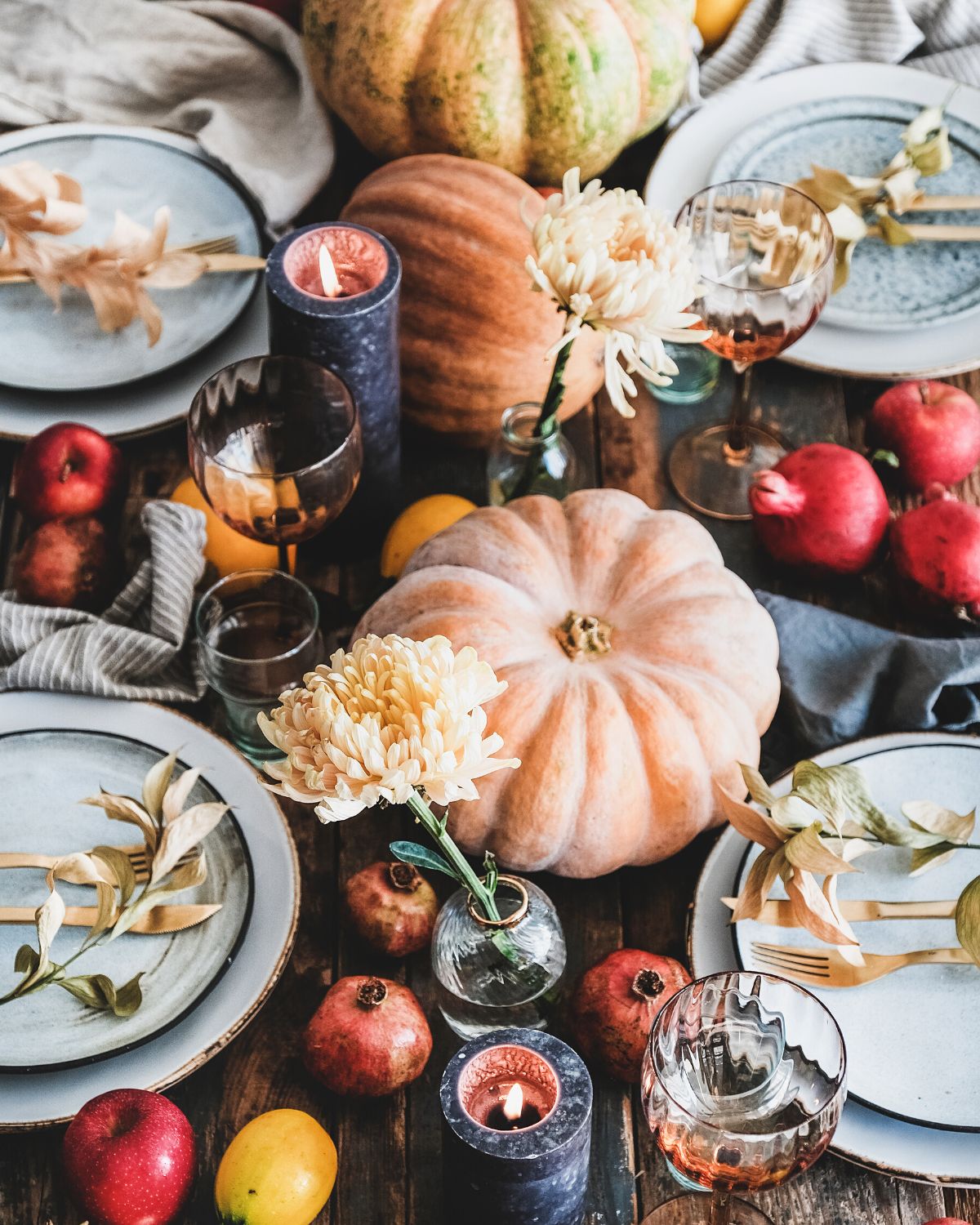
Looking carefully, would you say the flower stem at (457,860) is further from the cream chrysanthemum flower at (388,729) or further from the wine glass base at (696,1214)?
the wine glass base at (696,1214)

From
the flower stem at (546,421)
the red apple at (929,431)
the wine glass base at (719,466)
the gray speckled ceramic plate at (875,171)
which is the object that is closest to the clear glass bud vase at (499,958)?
the flower stem at (546,421)

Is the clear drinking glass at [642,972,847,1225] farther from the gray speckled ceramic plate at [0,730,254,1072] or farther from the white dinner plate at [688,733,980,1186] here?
the gray speckled ceramic plate at [0,730,254,1072]

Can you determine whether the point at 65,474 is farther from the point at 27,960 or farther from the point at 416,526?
the point at 27,960

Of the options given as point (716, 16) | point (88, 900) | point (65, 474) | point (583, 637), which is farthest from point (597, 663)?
point (716, 16)

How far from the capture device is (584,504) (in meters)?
1.23

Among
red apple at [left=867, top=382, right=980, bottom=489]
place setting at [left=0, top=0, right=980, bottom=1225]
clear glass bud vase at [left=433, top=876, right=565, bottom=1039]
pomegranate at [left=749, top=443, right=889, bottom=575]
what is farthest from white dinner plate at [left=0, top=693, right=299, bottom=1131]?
red apple at [left=867, top=382, right=980, bottom=489]

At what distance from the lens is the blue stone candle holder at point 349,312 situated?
3.92ft

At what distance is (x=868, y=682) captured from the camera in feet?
4.04

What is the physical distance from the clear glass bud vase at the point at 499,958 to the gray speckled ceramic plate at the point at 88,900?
17cm

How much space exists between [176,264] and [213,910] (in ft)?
2.44

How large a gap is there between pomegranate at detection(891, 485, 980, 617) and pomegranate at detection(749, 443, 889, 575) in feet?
0.12

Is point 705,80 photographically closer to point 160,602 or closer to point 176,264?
point 176,264

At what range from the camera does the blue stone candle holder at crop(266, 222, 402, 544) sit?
47.0 inches

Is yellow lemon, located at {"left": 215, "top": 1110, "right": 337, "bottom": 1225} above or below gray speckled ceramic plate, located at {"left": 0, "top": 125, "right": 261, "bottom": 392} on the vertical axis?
below
